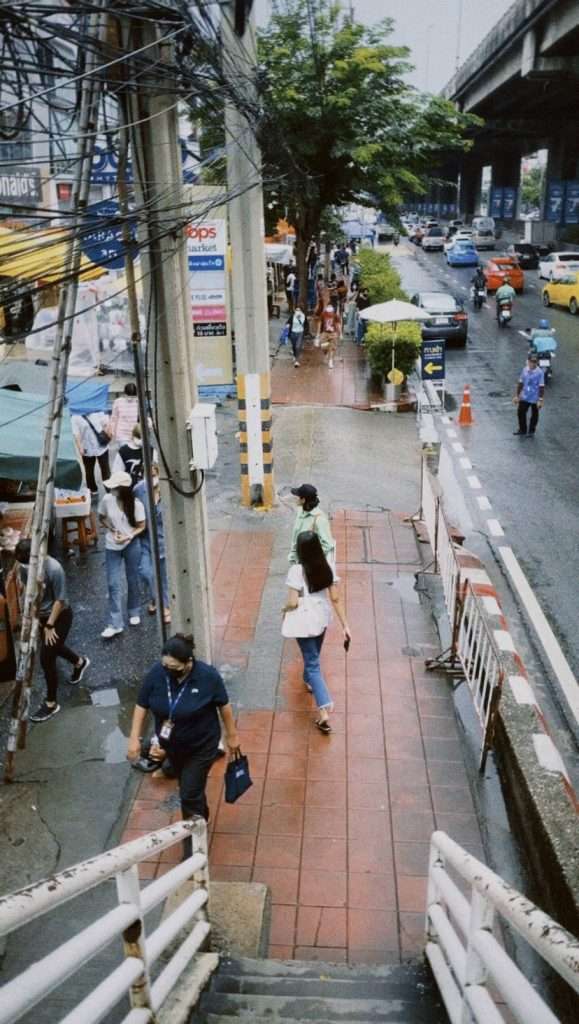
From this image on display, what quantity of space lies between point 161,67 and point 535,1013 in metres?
4.80

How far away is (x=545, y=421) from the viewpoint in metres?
16.8

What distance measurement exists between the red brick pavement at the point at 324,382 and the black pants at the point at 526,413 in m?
3.41

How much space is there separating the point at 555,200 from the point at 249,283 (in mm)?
46631

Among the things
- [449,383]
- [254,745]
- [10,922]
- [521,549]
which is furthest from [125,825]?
[449,383]

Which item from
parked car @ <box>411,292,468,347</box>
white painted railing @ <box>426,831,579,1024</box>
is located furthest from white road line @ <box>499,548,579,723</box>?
parked car @ <box>411,292,468,347</box>

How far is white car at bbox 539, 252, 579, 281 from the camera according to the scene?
33406 millimetres

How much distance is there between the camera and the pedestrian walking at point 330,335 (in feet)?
72.4

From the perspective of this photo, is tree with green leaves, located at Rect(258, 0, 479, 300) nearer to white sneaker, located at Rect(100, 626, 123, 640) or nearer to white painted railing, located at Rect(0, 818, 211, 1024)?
white sneaker, located at Rect(100, 626, 123, 640)

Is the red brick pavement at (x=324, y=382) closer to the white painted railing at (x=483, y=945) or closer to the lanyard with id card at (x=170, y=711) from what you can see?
the lanyard with id card at (x=170, y=711)

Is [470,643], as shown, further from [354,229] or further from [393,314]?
[354,229]

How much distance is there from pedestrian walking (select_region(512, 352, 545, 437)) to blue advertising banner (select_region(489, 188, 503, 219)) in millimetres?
57966

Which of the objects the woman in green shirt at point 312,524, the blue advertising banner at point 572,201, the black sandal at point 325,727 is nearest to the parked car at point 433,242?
the blue advertising banner at point 572,201

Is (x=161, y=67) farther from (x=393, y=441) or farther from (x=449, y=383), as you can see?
(x=449, y=383)

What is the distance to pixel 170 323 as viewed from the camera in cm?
556
